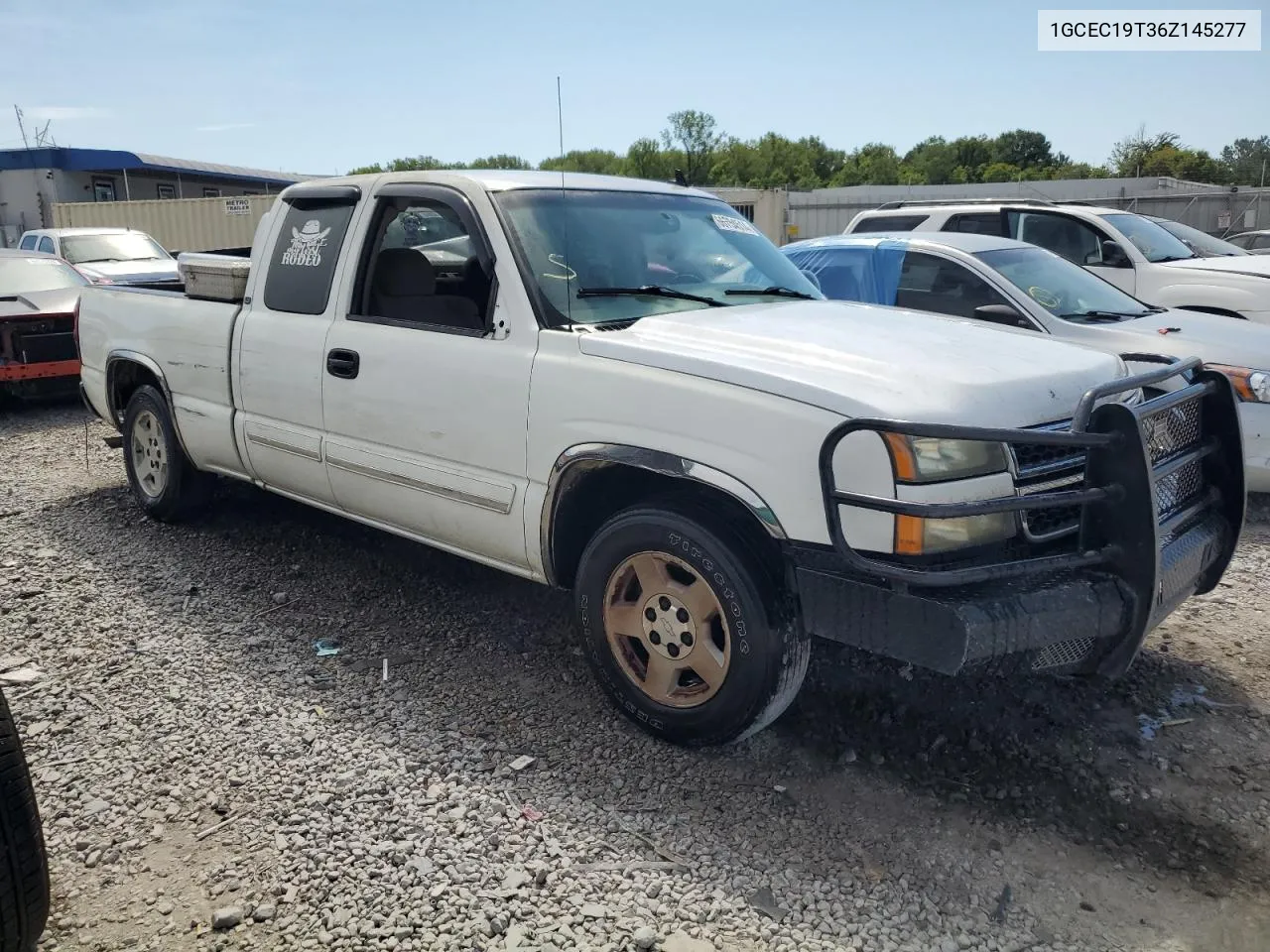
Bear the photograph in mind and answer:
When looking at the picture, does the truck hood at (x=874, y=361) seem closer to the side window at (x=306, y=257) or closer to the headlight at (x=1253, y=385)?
the side window at (x=306, y=257)

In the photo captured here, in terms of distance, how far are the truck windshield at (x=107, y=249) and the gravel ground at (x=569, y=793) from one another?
10894 mm

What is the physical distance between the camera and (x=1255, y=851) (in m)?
2.90

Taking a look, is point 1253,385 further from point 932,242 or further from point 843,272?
point 843,272

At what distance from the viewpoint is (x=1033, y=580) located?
298 centimetres

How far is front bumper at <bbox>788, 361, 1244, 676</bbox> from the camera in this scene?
2.77 metres

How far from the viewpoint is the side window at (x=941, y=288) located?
6.55 metres

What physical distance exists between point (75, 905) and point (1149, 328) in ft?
20.3

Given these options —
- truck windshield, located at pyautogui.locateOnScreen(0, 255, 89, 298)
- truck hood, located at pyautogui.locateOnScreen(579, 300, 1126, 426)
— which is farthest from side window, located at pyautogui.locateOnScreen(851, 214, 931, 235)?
truck windshield, located at pyautogui.locateOnScreen(0, 255, 89, 298)

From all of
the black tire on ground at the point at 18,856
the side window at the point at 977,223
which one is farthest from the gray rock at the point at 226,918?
the side window at the point at 977,223

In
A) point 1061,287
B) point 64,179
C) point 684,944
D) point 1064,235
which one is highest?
point 64,179

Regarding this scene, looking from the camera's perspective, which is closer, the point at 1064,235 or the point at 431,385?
the point at 431,385

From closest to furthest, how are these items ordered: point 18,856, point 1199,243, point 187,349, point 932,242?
1. point 18,856
2. point 187,349
3. point 932,242
4. point 1199,243

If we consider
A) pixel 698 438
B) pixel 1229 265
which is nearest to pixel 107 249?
pixel 1229 265

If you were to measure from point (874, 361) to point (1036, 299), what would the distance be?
12.6 ft
